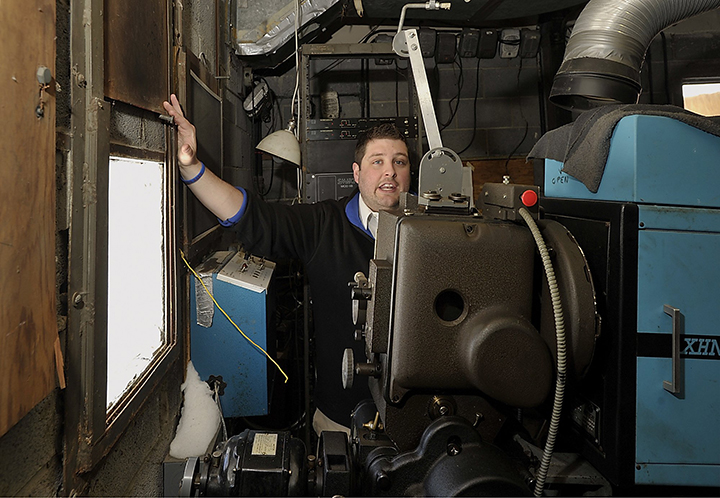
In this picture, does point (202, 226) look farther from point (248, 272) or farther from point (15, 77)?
point (15, 77)

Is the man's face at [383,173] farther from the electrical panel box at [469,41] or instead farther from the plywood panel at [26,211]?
the electrical panel box at [469,41]

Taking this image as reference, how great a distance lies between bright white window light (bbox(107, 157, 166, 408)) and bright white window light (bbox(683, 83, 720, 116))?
246 cm

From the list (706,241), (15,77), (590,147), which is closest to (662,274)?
(706,241)

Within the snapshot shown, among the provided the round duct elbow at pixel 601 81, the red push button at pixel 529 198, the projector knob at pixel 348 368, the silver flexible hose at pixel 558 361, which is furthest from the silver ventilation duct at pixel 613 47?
the projector knob at pixel 348 368

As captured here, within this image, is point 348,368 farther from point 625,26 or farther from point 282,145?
point 282,145

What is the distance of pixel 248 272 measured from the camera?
76.7 inches

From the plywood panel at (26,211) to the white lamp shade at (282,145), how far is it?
161cm

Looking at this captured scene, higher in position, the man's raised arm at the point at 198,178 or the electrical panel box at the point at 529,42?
the electrical panel box at the point at 529,42

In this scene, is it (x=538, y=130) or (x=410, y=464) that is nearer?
(x=410, y=464)

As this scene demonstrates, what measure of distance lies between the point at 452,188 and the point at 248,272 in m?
1.24

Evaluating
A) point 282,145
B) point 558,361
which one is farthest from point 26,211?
point 282,145

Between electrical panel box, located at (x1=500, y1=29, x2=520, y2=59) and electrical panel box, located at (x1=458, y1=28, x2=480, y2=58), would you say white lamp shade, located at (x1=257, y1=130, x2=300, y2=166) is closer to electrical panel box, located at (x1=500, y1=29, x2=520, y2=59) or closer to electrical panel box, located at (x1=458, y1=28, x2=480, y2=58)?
electrical panel box, located at (x1=458, y1=28, x2=480, y2=58)

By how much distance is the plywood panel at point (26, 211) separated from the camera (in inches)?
23.5

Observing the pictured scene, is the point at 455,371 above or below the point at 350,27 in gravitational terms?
below
